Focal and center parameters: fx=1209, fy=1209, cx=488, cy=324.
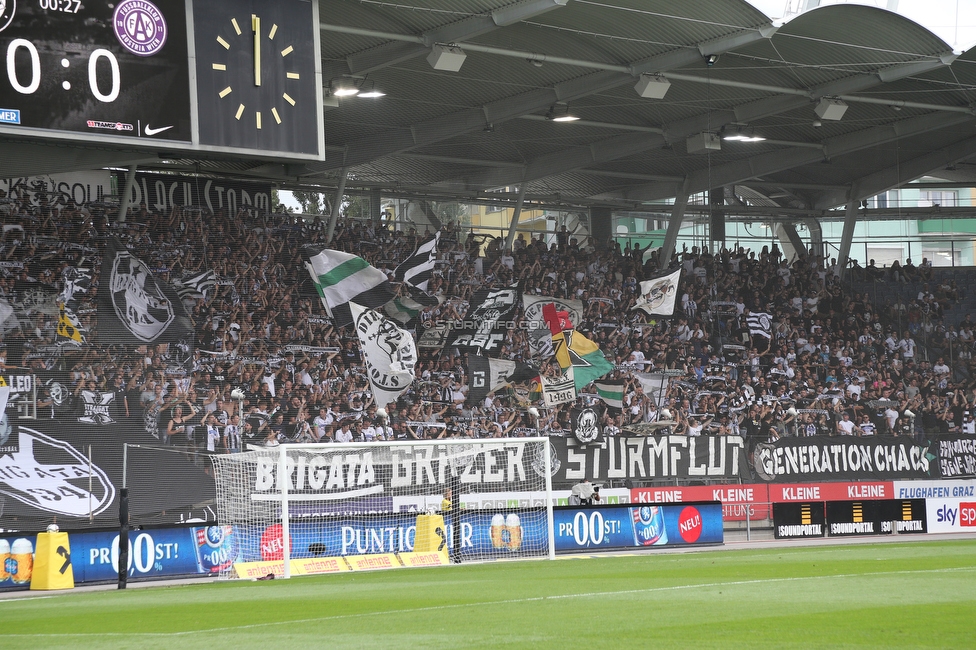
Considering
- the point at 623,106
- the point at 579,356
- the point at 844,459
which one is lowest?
the point at 844,459

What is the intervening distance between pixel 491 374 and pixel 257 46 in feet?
44.3

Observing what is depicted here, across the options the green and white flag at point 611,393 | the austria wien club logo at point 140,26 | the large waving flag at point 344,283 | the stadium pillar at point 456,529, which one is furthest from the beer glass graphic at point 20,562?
the green and white flag at point 611,393

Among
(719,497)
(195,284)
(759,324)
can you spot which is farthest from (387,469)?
(759,324)

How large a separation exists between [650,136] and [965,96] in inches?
342

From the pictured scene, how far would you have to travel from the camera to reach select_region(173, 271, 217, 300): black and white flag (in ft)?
90.5

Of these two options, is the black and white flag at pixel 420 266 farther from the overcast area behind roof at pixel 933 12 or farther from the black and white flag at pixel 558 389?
the overcast area behind roof at pixel 933 12

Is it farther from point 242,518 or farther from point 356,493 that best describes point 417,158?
point 242,518

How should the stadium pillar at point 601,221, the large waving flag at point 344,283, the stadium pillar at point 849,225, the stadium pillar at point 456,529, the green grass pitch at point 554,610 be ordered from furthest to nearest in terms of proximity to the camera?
the stadium pillar at point 849,225
the stadium pillar at point 601,221
the large waving flag at point 344,283
the stadium pillar at point 456,529
the green grass pitch at point 554,610

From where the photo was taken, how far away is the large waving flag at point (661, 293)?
107 feet

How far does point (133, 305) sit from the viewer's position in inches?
1000

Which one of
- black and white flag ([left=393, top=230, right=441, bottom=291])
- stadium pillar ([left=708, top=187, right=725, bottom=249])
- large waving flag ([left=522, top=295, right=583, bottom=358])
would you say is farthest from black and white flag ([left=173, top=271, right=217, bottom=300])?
stadium pillar ([left=708, top=187, right=725, bottom=249])

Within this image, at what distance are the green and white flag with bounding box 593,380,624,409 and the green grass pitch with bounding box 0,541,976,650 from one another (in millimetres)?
13223

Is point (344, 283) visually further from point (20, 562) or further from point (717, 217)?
point (717, 217)

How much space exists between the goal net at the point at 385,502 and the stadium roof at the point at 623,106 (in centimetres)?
552
